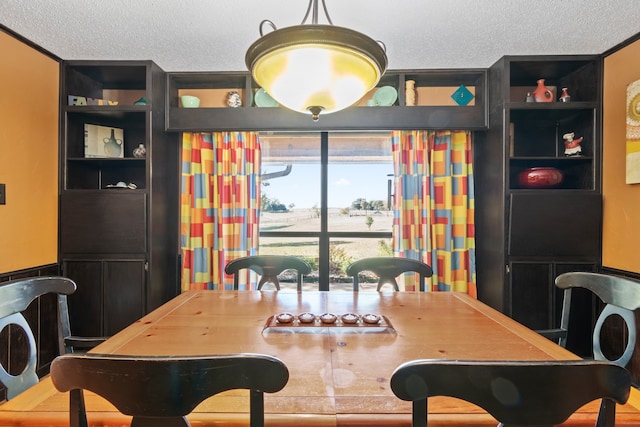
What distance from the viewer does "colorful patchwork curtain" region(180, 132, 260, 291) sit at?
308 cm

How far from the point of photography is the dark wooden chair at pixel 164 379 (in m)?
0.62

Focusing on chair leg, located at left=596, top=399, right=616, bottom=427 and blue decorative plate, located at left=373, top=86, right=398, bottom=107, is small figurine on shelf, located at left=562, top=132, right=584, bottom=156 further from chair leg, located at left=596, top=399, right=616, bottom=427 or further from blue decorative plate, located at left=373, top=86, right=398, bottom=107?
chair leg, located at left=596, top=399, right=616, bottom=427

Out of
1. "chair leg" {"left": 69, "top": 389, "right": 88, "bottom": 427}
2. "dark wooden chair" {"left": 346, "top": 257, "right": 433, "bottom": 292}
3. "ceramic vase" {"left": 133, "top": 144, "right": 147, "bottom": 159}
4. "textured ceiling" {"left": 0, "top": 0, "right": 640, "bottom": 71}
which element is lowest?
"chair leg" {"left": 69, "top": 389, "right": 88, "bottom": 427}

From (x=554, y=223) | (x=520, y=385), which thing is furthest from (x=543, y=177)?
(x=520, y=385)

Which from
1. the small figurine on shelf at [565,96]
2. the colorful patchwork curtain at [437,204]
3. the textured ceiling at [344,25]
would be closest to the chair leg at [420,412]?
the textured ceiling at [344,25]

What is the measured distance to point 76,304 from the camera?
2.73 meters

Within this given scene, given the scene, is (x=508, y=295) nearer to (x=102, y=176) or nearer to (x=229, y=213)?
(x=229, y=213)

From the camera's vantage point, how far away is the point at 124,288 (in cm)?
274

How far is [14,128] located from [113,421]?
7.94 feet

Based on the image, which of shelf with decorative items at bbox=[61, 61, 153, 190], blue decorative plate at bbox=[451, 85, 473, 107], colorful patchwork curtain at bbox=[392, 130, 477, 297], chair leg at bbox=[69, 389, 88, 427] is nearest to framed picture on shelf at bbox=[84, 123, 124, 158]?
shelf with decorative items at bbox=[61, 61, 153, 190]

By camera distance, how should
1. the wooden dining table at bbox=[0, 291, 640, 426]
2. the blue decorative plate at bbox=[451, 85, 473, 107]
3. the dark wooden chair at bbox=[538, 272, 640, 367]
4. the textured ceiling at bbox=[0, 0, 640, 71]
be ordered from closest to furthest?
the wooden dining table at bbox=[0, 291, 640, 426]
the dark wooden chair at bbox=[538, 272, 640, 367]
the textured ceiling at bbox=[0, 0, 640, 71]
the blue decorative plate at bbox=[451, 85, 473, 107]

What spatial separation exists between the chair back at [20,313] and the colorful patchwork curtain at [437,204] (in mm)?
2448

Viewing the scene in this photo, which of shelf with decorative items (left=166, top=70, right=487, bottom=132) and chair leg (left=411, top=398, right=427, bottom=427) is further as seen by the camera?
shelf with decorative items (left=166, top=70, right=487, bottom=132)

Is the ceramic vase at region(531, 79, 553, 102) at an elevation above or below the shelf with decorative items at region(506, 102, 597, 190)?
above
